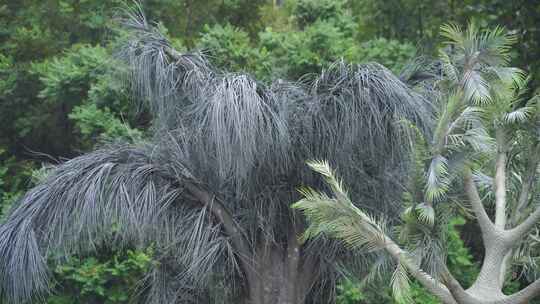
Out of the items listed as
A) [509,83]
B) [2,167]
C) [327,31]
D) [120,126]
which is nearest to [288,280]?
[509,83]

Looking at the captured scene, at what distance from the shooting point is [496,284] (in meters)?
7.65

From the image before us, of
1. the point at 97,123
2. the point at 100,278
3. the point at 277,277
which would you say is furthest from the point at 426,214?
the point at 97,123

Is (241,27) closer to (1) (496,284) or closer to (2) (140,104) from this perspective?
(2) (140,104)

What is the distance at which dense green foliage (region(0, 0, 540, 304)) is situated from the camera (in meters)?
11.3

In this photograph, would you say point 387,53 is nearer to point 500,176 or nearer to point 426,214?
point 500,176

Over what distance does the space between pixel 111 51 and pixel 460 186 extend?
4.96m

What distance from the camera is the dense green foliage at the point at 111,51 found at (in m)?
11.3

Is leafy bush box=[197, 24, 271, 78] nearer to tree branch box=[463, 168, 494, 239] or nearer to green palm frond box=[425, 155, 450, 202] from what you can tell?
tree branch box=[463, 168, 494, 239]

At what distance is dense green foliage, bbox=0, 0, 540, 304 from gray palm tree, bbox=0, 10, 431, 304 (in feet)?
6.75

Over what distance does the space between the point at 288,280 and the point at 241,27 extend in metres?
7.32

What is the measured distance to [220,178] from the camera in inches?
311

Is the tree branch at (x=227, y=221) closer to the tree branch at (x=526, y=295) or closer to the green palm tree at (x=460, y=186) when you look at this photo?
the green palm tree at (x=460, y=186)

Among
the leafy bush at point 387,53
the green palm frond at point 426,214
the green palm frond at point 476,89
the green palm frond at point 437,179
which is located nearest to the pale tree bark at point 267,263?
the green palm frond at point 426,214

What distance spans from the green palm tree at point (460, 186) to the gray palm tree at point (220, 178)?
0.50 m
